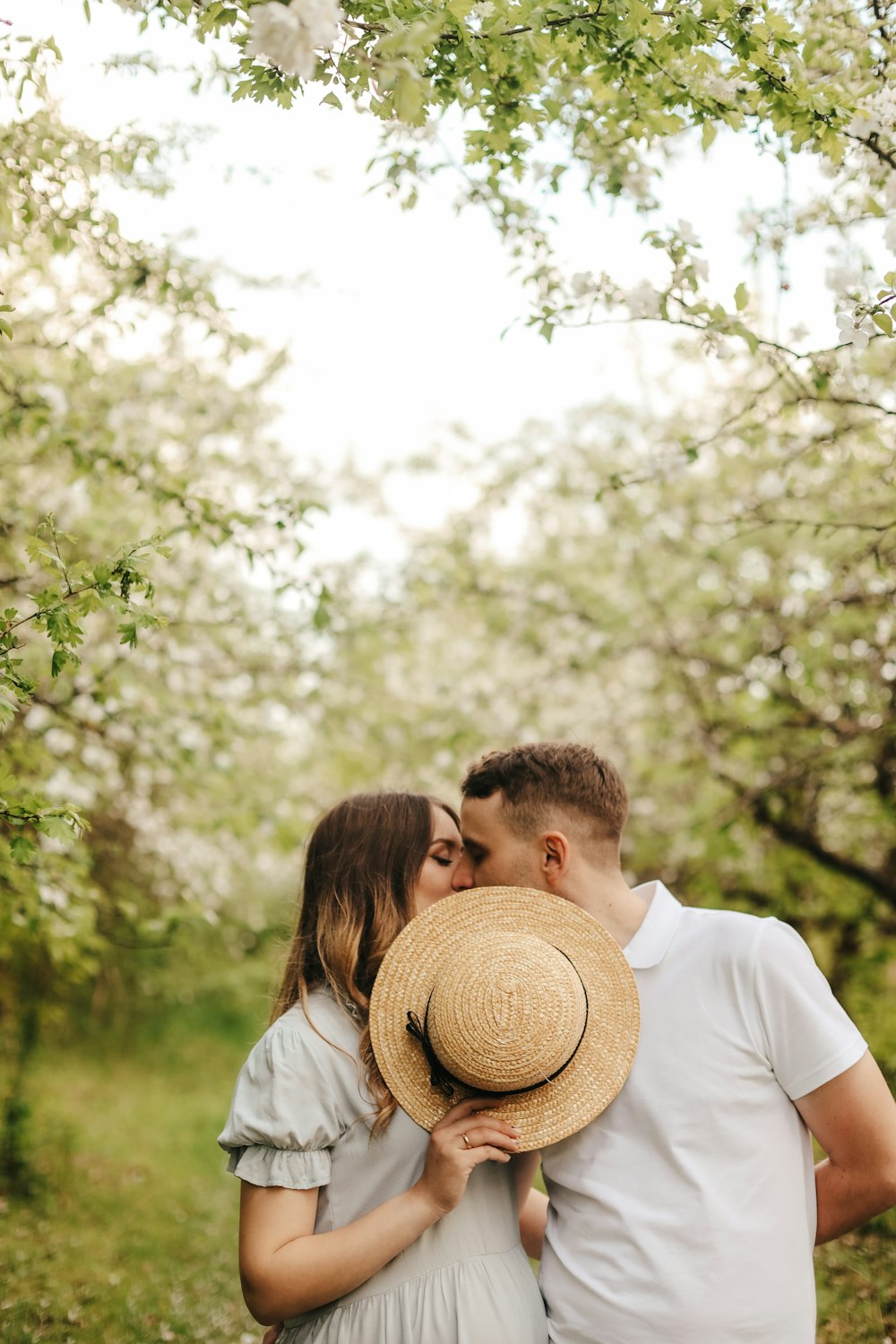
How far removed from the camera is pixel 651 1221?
2400 mm

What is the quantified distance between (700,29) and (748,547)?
578 cm

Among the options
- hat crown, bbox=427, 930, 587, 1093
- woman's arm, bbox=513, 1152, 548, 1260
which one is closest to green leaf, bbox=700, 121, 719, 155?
hat crown, bbox=427, 930, 587, 1093

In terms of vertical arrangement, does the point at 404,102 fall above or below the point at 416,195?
below

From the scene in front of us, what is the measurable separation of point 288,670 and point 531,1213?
205 inches

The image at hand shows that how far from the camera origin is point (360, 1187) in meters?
2.55

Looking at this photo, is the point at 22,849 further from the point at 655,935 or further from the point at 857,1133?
the point at 857,1133

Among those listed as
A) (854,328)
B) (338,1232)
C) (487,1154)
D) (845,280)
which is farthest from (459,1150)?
(845,280)

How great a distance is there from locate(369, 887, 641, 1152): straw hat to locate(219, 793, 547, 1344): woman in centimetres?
11

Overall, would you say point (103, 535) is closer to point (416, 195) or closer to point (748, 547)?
point (416, 195)

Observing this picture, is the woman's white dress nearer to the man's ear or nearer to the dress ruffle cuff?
the dress ruffle cuff

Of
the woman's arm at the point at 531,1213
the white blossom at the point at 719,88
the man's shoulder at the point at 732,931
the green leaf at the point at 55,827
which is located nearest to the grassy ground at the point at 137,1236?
the woman's arm at the point at 531,1213

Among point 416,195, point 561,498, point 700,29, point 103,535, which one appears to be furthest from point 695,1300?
point 561,498

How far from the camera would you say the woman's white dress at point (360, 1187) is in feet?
8.01

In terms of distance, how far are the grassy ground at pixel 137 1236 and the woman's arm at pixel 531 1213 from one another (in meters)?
1.81
